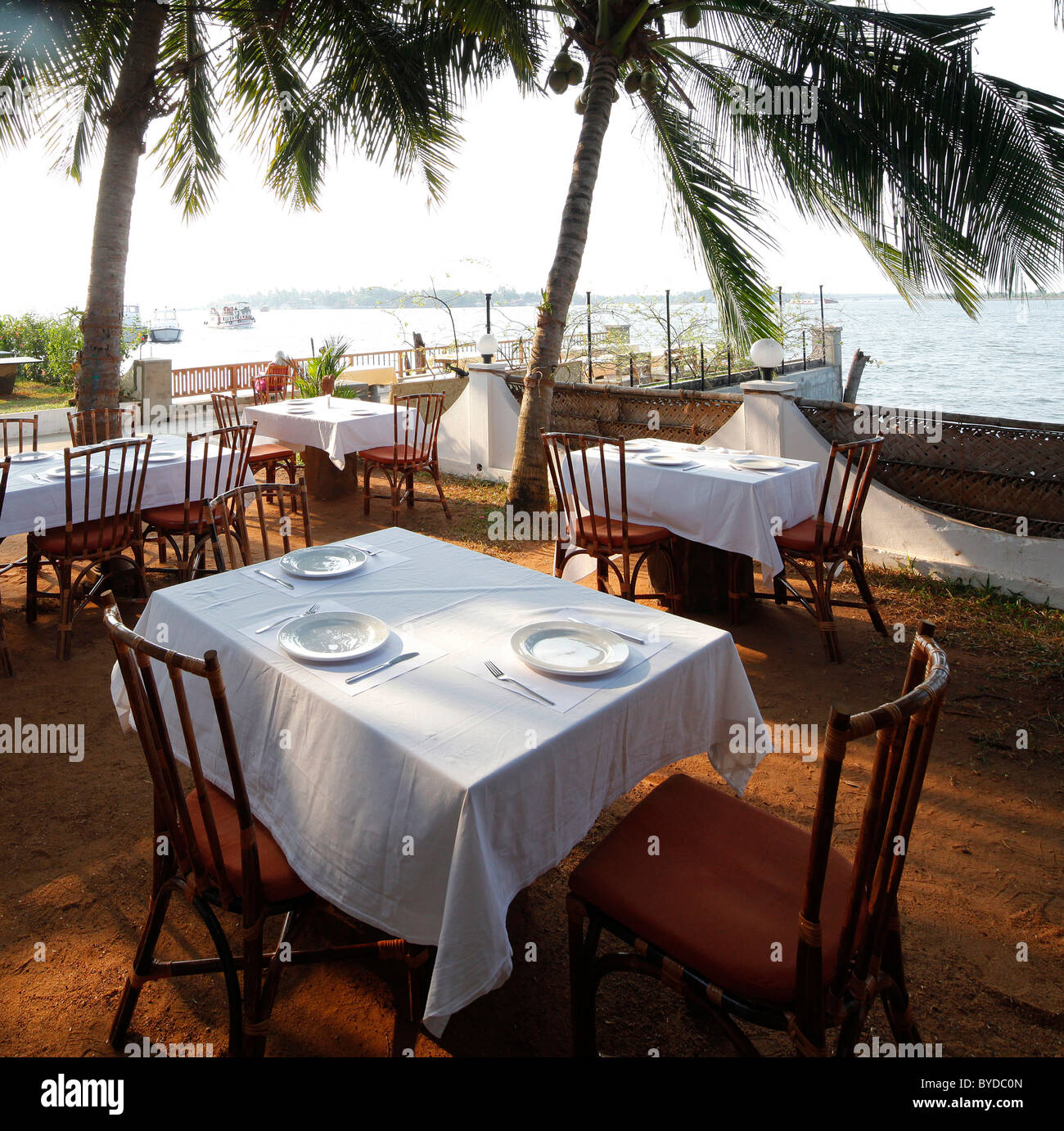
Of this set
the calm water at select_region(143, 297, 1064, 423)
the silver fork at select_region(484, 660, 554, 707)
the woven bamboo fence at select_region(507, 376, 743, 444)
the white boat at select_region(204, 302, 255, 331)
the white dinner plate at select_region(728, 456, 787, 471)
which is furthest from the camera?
the white boat at select_region(204, 302, 255, 331)

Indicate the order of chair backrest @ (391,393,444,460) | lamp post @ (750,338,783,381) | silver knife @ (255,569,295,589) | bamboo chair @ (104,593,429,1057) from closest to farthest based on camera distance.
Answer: bamboo chair @ (104,593,429,1057) < silver knife @ (255,569,295,589) < lamp post @ (750,338,783,381) < chair backrest @ (391,393,444,460)

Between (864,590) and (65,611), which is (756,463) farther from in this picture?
(65,611)

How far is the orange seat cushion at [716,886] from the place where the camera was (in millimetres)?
1426

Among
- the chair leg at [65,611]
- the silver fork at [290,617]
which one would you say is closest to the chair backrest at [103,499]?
the chair leg at [65,611]

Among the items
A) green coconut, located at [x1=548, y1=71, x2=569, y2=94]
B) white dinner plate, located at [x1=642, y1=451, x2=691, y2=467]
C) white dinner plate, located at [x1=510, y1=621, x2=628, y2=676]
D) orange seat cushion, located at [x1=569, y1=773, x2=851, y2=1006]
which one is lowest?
orange seat cushion, located at [x1=569, y1=773, x2=851, y2=1006]

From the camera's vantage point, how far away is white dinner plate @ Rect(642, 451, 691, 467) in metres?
4.40

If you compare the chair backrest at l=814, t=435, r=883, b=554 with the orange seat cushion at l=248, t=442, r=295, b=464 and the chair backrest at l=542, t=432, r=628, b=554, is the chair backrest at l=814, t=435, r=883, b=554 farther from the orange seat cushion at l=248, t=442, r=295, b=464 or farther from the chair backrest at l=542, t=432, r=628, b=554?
the orange seat cushion at l=248, t=442, r=295, b=464

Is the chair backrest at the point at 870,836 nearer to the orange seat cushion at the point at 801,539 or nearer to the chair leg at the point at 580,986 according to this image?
the chair leg at the point at 580,986

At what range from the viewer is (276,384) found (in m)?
9.96

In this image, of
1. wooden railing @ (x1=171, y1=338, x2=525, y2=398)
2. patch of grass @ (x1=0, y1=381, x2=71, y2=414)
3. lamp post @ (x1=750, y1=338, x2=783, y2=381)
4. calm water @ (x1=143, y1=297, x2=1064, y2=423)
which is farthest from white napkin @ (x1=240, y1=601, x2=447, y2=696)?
patch of grass @ (x1=0, y1=381, x2=71, y2=414)

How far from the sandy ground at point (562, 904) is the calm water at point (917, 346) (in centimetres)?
261

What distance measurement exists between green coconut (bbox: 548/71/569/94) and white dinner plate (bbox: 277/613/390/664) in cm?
564
